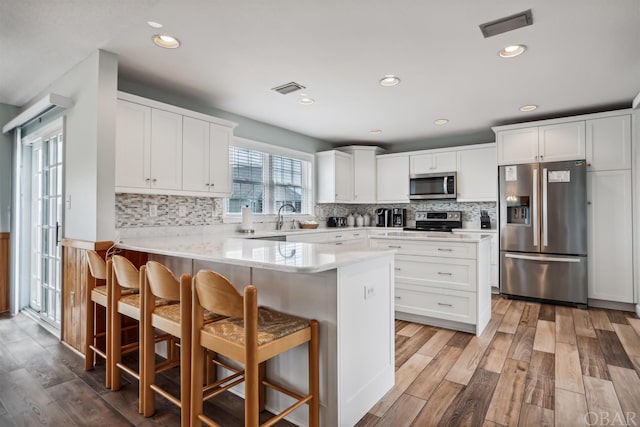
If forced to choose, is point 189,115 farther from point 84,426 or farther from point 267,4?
point 84,426

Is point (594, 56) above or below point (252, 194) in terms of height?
above

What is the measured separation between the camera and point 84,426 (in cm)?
177

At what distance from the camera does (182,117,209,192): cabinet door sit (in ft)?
10.6

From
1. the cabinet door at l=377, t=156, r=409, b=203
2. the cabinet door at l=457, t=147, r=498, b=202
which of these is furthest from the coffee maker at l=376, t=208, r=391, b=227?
the cabinet door at l=457, t=147, r=498, b=202

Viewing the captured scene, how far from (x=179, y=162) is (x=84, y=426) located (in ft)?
7.03

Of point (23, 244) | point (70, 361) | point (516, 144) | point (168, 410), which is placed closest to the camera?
point (168, 410)

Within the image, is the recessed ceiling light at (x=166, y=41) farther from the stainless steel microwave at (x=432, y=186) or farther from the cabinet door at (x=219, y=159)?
the stainless steel microwave at (x=432, y=186)

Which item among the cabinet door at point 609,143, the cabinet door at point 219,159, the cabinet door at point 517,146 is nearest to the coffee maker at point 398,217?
the cabinet door at point 517,146

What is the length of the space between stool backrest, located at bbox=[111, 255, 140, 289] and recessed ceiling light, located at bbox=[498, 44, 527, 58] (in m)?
3.02

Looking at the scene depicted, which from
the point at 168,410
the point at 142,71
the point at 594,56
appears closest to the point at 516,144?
the point at 594,56

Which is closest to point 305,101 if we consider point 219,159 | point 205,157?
point 219,159

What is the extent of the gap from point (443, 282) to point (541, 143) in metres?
2.48

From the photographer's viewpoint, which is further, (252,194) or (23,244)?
(252,194)

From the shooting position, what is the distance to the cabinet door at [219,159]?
3480 millimetres
